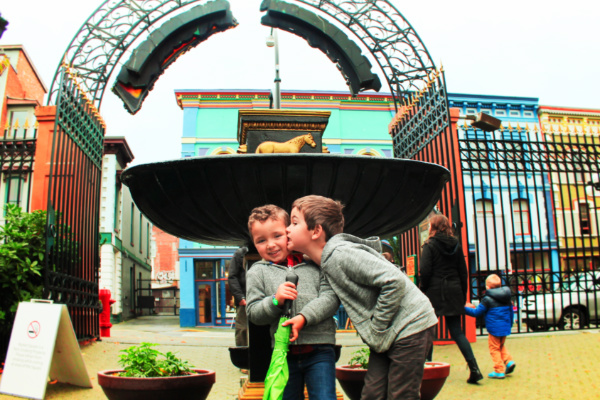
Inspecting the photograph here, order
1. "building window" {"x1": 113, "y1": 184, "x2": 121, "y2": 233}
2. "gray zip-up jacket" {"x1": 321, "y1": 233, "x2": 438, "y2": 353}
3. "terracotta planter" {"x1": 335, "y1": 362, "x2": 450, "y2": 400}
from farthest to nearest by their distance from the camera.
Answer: "building window" {"x1": 113, "y1": 184, "x2": 121, "y2": 233}
"terracotta planter" {"x1": 335, "y1": 362, "x2": 450, "y2": 400}
"gray zip-up jacket" {"x1": 321, "y1": 233, "x2": 438, "y2": 353}

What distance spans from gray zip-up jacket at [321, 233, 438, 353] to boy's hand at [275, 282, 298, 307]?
7.5 inches

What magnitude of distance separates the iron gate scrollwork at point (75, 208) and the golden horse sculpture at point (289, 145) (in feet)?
10.6

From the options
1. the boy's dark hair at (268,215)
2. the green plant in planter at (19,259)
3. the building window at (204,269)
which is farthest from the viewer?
the building window at (204,269)

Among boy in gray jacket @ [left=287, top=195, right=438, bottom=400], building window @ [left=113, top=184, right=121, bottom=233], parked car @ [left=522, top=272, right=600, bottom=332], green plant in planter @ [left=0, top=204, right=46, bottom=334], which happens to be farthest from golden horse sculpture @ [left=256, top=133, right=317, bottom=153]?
building window @ [left=113, top=184, right=121, bottom=233]

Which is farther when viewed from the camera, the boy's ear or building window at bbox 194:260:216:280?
building window at bbox 194:260:216:280

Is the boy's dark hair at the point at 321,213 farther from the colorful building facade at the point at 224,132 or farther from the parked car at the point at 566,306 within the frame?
the colorful building facade at the point at 224,132

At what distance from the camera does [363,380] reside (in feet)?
10.5

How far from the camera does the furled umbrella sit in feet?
7.21

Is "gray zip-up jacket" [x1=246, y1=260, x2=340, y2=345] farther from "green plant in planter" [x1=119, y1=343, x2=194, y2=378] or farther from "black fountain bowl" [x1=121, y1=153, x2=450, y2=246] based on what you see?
"green plant in planter" [x1=119, y1=343, x2=194, y2=378]

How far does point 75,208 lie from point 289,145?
415 centimetres

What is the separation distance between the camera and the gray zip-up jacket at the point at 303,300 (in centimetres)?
233

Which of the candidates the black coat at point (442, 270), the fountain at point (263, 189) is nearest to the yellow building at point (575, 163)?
the black coat at point (442, 270)

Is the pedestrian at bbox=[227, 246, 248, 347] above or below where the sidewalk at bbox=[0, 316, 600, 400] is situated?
above

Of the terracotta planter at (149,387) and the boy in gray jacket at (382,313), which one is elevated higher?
the boy in gray jacket at (382,313)
